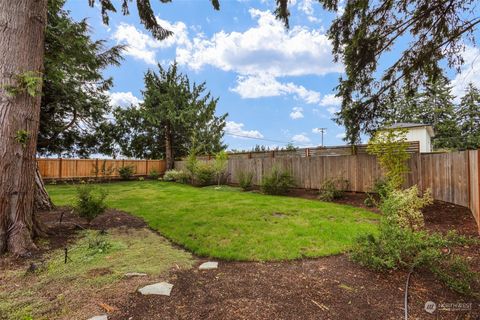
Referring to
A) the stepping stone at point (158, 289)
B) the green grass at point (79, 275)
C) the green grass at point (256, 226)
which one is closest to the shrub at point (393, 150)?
the green grass at point (256, 226)

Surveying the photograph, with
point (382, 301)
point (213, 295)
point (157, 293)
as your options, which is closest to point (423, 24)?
A: point (382, 301)

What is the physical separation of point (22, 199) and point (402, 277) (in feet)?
15.2

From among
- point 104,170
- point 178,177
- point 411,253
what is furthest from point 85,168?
point 411,253

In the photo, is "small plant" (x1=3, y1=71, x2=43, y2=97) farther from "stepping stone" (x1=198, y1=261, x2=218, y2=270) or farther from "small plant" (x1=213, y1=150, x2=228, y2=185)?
"small plant" (x1=213, y1=150, x2=228, y2=185)

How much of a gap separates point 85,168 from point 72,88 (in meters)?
4.45

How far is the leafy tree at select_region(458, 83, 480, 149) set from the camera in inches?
810

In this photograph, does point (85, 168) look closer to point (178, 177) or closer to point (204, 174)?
point (178, 177)

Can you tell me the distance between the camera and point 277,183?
851 cm

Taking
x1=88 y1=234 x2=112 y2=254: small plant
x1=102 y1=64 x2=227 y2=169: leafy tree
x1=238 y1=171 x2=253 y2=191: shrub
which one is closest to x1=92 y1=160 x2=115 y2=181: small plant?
x1=102 y1=64 x2=227 y2=169: leafy tree

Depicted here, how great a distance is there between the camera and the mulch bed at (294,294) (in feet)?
6.56

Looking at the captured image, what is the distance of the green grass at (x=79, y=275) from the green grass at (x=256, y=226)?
549 mm

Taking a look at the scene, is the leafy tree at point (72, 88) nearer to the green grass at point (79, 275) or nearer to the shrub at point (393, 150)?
the green grass at point (79, 275)

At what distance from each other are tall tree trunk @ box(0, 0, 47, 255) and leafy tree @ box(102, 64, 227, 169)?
11.5 metres

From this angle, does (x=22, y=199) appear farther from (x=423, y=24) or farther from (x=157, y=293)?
(x=423, y=24)
